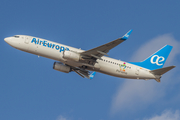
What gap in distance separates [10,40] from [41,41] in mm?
5597

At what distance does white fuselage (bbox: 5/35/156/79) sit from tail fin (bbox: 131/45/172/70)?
1538mm

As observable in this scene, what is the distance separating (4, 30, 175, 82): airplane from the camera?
138 feet

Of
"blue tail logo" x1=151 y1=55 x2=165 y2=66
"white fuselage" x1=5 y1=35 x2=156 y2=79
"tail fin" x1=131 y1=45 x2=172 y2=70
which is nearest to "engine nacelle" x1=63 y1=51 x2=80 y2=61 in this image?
"white fuselage" x1=5 y1=35 x2=156 y2=79

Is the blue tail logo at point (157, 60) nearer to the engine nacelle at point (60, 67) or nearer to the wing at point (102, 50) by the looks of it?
the wing at point (102, 50)

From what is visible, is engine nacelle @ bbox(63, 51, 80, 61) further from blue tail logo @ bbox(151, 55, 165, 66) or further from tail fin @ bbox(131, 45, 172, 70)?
blue tail logo @ bbox(151, 55, 165, 66)

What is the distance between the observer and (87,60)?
43000 mm

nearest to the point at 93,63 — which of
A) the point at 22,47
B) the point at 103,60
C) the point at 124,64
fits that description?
the point at 103,60

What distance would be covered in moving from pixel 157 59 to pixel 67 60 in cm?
1756

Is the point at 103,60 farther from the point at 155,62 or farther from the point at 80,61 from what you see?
the point at 155,62

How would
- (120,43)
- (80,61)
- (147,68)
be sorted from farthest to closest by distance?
(147,68) → (80,61) → (120,43)

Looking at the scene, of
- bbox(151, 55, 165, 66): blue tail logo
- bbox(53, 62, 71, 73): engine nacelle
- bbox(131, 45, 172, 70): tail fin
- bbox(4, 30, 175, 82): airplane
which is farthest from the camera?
bbox(151, 55, 165, 66): blue tail logo

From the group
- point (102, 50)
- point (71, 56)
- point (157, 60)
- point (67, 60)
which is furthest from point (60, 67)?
point (157, 60)

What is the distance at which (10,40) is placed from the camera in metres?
44.2

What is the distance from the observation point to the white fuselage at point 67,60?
4272 centimetres
